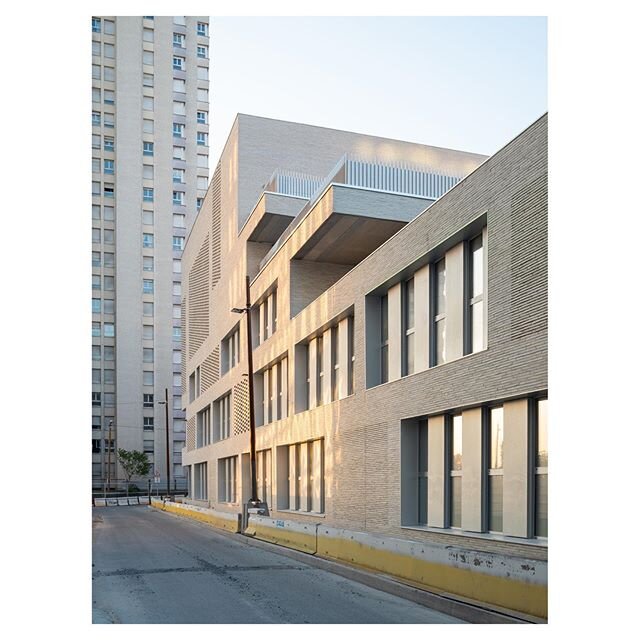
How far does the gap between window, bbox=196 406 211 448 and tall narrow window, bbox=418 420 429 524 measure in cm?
3321

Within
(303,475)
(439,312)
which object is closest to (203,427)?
(303,475)

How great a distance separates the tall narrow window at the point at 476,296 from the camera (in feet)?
51.6

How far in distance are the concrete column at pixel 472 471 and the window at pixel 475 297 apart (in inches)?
53.4

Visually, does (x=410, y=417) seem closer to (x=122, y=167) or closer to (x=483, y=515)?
(x=483, y=515)

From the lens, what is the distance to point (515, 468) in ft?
45.5

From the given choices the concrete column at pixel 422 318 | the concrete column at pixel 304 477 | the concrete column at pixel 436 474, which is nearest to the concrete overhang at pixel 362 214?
the concrete column at pixel 422 318

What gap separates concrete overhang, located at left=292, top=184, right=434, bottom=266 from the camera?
24.2 metres

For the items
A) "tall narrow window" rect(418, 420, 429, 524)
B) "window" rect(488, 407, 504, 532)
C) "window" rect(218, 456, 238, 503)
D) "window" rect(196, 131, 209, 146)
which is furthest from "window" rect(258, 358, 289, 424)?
"window" rect(196, 131, 209, 146)

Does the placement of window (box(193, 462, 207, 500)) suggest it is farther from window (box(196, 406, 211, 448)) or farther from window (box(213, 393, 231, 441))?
window (box(213, 393, 231, 441))
